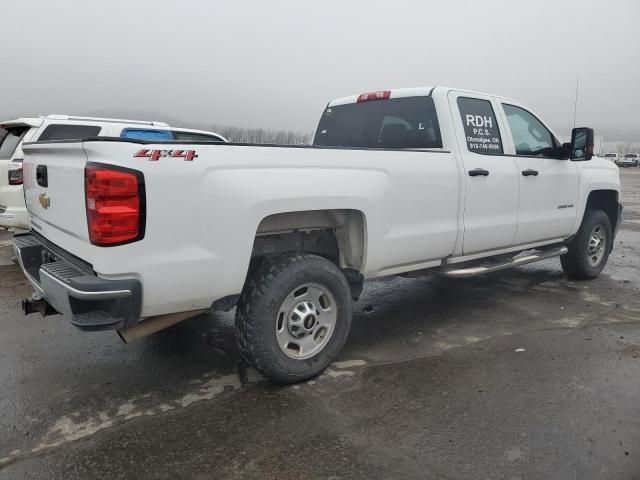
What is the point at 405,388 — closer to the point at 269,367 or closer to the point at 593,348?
the point at 269,367

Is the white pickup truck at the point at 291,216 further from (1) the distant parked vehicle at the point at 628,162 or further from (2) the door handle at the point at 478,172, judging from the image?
(1) the distant parked vehicle at the point at 628,162

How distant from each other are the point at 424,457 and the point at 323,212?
→ 171 cm

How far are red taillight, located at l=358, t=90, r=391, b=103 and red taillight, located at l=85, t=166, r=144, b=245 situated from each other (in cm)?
291

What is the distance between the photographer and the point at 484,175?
442cm

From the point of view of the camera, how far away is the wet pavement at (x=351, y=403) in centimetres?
260

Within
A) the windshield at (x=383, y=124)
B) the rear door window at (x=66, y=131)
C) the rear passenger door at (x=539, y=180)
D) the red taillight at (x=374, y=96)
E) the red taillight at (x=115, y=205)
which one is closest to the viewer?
the red taillight at (x=115, y=205)

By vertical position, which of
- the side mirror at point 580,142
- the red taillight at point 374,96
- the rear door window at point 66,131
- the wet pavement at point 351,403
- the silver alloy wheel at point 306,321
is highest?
the red taillight at point 374,96

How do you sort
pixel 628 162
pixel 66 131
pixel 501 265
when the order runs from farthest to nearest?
pixel 628 162 → pixel 66 131 → pixel 501 265

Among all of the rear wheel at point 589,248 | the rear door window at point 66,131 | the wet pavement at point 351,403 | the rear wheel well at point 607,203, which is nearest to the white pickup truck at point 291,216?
the wet pavement at point 351,403

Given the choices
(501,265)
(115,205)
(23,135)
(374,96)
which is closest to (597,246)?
(501,265)

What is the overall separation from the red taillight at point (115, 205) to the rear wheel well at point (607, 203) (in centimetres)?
547

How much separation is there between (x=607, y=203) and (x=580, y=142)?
1496 mm

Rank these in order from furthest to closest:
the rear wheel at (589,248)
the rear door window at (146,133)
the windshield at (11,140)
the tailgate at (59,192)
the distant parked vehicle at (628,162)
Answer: the distant parked vehicle at (628,162) < the rear door window at (146,133) < the windshield at (11,140) < the rear wheel at (589,248) < the tailgate at (59,192)

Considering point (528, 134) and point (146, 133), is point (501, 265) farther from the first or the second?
point (146, 133)
